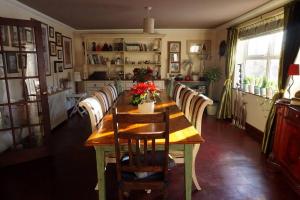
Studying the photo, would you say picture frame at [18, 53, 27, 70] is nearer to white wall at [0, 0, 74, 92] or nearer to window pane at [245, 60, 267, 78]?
white wall at [0, 0, 74, 92]

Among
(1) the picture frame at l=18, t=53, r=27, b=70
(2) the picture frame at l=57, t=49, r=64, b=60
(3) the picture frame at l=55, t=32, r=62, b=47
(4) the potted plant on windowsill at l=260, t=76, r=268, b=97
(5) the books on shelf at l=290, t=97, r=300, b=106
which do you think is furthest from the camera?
(2) the picture frame at l=57, t=49, r=64, b=60

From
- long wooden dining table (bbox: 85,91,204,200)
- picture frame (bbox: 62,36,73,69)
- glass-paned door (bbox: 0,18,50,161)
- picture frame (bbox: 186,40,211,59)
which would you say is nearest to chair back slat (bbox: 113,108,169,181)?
long wooden dining table (bbox: 85,91,204,200)

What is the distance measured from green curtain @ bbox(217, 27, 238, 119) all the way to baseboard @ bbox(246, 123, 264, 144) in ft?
2.55

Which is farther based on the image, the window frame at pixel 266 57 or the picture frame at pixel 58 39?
the picture frame at pixel 58 39

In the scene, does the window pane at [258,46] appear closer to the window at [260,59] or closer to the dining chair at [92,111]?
the window at [260,59]

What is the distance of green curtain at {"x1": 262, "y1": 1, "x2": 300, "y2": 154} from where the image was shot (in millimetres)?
Result: 2791

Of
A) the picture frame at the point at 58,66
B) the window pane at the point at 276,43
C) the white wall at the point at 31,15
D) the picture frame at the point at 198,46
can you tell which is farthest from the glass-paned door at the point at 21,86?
the picture frame at the point at 198,46

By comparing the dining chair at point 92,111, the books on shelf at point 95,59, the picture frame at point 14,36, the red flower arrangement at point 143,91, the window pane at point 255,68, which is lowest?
the dining chair at point 92,111

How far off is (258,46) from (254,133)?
1675mm

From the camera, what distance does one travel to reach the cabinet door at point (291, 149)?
2222 mm

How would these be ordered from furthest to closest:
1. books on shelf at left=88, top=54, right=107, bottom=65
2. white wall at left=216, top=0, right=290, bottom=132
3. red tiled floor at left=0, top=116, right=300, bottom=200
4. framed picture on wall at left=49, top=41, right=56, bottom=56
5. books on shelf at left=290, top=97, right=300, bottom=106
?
books on shelf at left=88, top=54, right=107, bottom=65 → framed picture on wall at left=49, top=41, right=56, bottom=56 → white wall at left=216, top=0, right=290, bottom=132 → books on shelf at left=290, top=97, right=300, bottom=106 → red tiled floor at left=0, top=116, right=300, bottom=200

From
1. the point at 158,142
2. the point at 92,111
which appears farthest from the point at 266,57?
the point at 92,111

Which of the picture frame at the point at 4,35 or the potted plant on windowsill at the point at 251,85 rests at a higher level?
the picture frame at the point at 4,35

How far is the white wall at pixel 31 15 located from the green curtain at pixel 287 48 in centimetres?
396
